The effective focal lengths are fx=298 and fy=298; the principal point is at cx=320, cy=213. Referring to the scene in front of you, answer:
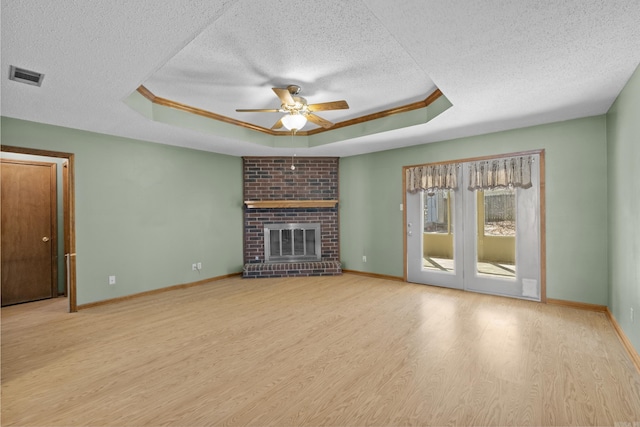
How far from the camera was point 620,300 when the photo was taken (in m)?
2.81

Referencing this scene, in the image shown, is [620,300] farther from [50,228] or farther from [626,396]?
[50,228]

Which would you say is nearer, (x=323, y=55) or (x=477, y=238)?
(x=323, y=55)

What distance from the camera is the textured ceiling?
1.65 metres

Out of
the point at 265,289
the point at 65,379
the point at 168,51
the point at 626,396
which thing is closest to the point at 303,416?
the point at 65,379

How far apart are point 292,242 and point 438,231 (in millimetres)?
2639

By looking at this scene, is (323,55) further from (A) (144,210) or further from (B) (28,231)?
(B) (28,231)

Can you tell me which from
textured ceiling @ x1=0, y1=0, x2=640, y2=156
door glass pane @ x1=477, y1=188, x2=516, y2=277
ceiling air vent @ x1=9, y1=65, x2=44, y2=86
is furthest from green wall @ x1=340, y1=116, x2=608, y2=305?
ceiling air vent @ x1=9, y1=65, x2=44, y2=86

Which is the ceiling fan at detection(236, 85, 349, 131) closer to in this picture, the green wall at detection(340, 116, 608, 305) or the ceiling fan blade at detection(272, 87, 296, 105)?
the ceiling fan blade at detection(272, 87, 296, 105)

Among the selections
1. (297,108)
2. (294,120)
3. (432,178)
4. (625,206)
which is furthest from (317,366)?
(432,178)

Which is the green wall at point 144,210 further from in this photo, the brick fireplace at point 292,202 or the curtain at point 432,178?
the curtain at point 432,178

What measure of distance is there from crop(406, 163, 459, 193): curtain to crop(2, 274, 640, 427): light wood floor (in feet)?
5.73

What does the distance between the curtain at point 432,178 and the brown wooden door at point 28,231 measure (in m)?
5.50

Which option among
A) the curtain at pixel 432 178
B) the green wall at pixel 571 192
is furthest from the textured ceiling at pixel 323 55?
the curtain at pixel 432 178

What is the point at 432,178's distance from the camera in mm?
4648
